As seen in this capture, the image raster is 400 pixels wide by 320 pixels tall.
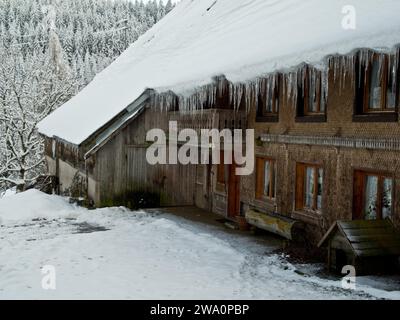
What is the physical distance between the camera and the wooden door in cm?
1503

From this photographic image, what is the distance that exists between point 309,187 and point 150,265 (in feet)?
15.1

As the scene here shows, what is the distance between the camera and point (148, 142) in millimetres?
17750

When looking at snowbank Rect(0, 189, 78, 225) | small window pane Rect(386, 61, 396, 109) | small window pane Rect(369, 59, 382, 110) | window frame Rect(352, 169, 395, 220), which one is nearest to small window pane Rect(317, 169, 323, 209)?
window frame Rect(352, 169, 395, 220)

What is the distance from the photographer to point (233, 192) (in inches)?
596

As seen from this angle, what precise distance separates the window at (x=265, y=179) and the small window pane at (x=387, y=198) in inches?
159

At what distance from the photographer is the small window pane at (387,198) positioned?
9062 millimetres

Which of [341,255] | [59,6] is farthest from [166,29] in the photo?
[59,6]

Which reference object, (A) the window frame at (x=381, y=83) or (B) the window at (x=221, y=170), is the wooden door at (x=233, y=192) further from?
(A) the window frame at (x=381, y=83)

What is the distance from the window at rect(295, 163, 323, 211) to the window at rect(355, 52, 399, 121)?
2021 mm

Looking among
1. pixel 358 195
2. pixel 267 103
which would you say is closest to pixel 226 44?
pixel 267 103

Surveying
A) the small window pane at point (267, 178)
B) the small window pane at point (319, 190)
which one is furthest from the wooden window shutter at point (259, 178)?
the small window pane at point (319, 190)

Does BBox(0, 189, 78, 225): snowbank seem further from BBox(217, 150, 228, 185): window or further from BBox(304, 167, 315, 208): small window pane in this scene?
BBox(304, 167, 315, 208): small window pane
